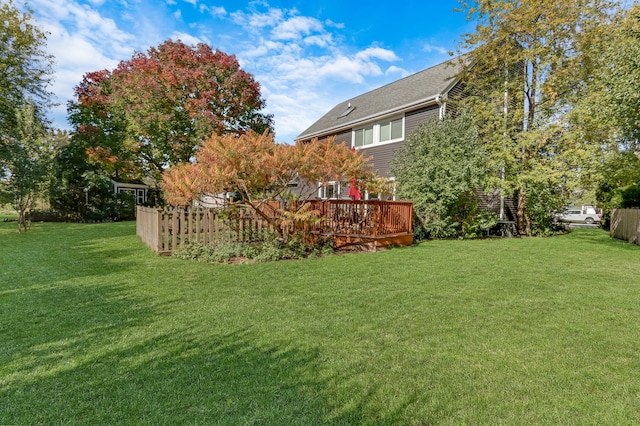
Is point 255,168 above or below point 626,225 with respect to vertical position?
above

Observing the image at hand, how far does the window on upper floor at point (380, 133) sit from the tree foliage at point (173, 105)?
18.3ft

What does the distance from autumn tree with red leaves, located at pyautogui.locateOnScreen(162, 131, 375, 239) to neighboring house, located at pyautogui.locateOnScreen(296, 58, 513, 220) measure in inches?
150

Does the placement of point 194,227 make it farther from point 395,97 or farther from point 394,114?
point 395,97

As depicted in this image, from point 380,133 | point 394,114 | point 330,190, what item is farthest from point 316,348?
point 380,133

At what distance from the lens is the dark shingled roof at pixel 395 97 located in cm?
1416

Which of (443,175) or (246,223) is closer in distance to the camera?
(246,223)

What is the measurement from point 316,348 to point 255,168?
16.8 feet

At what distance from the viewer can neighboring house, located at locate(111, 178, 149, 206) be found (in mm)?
25272

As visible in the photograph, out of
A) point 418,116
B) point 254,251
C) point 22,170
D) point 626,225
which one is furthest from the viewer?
point 418,116

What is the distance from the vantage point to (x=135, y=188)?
Result: 26484mm

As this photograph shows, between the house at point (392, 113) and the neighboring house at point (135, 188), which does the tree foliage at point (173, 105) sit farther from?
the neighboring house at point (135, 188)

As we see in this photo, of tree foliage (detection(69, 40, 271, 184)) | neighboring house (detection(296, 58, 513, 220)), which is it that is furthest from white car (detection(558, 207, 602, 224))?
tree foliage (detection(69, 40, 271, 184))

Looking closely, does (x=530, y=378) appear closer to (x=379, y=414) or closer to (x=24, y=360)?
(x=379, y=414)

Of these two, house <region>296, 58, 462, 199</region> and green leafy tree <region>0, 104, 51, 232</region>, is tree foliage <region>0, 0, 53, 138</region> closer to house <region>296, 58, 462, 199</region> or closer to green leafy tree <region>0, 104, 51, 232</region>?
green leafy tree <region>0, 104, 51, 232</region>
